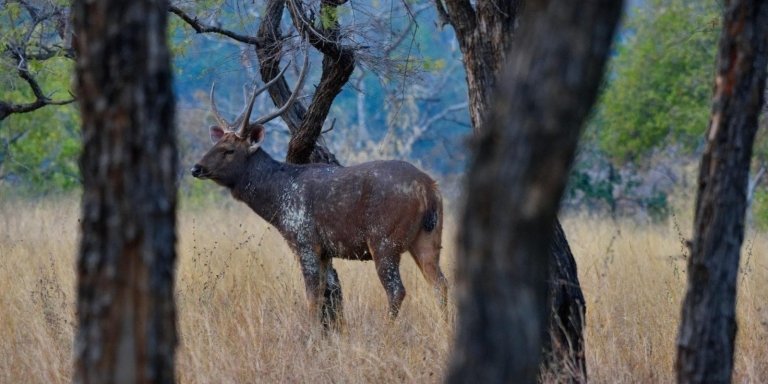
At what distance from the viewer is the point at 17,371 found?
20.2 ft

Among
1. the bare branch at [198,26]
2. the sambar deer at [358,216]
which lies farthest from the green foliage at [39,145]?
the bare branch at [198,26]

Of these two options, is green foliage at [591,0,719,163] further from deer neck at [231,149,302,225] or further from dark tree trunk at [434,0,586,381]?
dark tree trunk at [434,0,586,381]

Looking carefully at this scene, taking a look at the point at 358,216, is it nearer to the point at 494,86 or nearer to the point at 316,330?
the point at 316,330

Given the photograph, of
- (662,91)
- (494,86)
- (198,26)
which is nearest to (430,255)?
(198,26)

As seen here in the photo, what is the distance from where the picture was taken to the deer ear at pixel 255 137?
30.1 ft

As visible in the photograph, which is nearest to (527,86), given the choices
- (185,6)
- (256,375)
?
(256,375)

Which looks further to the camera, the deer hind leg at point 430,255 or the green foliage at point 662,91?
the green foliage at point 662,91

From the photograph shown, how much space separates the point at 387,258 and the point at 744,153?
4.69 metres

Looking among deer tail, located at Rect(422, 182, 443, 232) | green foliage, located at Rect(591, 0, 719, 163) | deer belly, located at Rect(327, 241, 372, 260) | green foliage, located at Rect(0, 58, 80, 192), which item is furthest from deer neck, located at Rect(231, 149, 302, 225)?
green foliage, located at Rect(591, 0, 719, 163)

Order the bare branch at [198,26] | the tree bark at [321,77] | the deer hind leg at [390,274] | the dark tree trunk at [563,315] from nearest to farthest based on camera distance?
the dark tree trunk at [563,315], the bare branch at [198,26], the tree bark at [321,77], the deer hind leg at [390,274]

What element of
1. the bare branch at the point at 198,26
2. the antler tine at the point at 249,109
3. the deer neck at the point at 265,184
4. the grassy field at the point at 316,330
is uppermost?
the bare branch at the point at 198,26

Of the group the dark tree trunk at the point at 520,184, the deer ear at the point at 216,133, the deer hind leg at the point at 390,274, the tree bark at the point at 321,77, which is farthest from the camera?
the deer ear at the point at 216,133

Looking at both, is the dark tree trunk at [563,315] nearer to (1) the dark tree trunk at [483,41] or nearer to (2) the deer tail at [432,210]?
(1) the dark tree trunk at [483,41]

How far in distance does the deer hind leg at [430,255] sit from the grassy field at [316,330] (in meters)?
0.16
